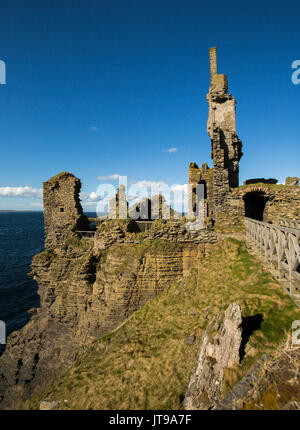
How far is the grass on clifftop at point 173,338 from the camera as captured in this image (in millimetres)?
8023

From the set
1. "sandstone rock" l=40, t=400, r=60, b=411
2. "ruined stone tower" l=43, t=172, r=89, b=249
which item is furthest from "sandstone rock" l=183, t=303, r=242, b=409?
"ruined stone tower" l=43, t=172, r=89, b=249

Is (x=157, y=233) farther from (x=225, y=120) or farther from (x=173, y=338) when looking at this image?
(x=225, y=120)

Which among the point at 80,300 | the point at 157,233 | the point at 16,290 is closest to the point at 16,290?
the point at 16,290

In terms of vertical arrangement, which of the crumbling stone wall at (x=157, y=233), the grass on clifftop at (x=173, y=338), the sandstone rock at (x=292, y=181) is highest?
the sandstone rock at (x=292, y=181)

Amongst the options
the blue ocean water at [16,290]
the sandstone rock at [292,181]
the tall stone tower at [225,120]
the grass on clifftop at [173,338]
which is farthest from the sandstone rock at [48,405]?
the sandstone rock at [292,181]

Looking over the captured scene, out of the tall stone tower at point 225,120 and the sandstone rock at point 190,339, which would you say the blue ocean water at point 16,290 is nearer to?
the sandstone rock at point 190,339

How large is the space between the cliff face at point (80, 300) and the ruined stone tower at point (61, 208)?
239 centimetres

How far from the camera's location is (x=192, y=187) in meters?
25.2

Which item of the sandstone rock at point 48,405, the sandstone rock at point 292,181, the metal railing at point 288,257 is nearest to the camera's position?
the metal railing at point 288,257

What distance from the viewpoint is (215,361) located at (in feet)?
24.0

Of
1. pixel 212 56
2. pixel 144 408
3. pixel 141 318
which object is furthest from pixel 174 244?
pixel 212 56

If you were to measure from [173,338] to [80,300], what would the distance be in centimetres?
884

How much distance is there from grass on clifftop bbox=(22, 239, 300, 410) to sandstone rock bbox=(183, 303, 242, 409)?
0.43m

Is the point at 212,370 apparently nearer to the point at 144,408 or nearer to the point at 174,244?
the point at 144,408
